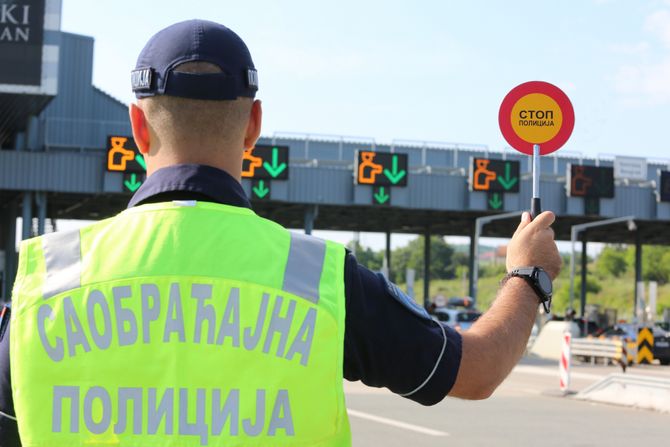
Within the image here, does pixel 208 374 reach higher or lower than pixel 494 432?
higher

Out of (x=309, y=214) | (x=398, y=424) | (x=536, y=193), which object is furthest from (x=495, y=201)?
(x=536, y=193)

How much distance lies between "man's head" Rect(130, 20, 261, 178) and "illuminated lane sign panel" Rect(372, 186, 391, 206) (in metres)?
40.0

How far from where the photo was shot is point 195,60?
2377 millimetres

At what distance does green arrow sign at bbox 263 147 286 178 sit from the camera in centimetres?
3853

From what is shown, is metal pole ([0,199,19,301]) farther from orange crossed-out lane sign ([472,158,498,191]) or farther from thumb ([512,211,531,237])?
thumb ([512,211,531,237])

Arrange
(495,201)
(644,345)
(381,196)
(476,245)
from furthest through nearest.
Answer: (476,245) → (495,201) → (381,196) → (644,345)

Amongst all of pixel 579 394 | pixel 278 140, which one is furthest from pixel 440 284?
pixel 579 394

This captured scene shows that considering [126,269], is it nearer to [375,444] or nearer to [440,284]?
[375,444]

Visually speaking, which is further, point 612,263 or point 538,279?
point 612,263

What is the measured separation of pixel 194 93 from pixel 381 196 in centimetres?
4034

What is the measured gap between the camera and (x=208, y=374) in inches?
85.3

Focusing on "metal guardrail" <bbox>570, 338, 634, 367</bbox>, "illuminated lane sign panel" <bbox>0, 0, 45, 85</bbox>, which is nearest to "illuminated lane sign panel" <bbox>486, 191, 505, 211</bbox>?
"metal guardrail" <bbox>570, 338, 634, 367</bbox>

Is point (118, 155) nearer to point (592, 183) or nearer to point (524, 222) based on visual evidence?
point (592, 183)

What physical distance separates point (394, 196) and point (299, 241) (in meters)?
42.3
